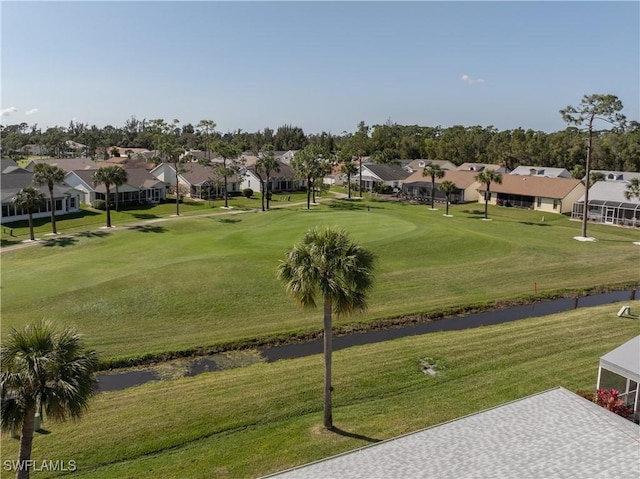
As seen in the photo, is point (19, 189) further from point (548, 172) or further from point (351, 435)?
point (548, 172)

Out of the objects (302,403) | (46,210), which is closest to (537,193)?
(302,403)

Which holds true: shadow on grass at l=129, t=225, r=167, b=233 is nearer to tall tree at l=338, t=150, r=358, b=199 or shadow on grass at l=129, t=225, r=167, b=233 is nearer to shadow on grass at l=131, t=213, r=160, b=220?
shadow on grass at l=131, t=213, r=160, b=220

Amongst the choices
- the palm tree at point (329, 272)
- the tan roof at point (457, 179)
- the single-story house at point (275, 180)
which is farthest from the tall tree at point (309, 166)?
the palm tree at point (329, 272)

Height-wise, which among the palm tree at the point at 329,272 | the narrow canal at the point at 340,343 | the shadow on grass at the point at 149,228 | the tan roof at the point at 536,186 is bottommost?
the narrow canal at the point at 340,343

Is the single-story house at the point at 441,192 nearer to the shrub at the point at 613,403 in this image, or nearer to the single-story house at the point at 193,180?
the single-story house at the point at 193,180

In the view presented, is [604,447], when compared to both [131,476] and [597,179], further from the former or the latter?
[597,179]
